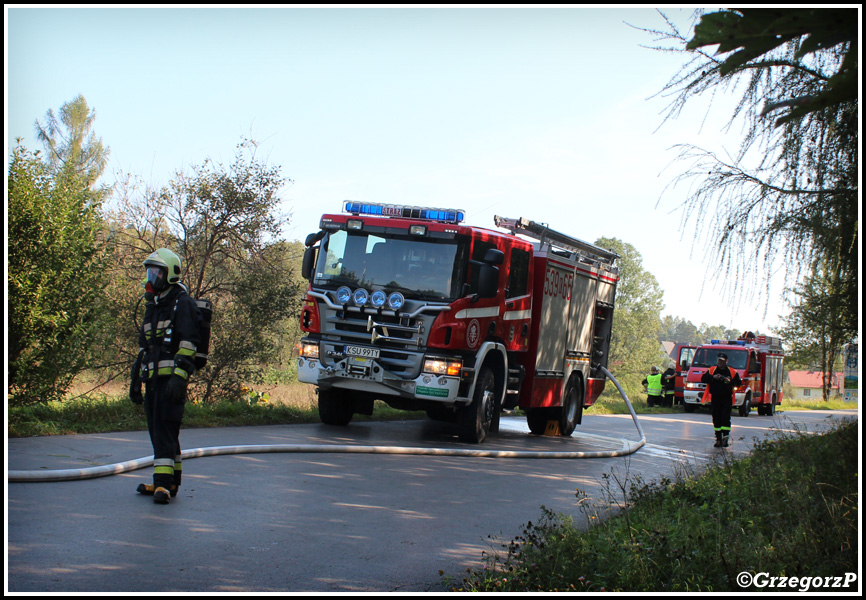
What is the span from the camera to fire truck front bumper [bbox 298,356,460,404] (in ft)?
36.4

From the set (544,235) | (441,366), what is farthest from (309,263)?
(544,235)

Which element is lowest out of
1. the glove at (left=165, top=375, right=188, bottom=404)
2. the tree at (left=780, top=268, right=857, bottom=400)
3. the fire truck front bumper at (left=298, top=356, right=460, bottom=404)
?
the glove at (left=165, top=375, right=188, bottom=404)

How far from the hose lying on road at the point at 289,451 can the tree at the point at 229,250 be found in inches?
306

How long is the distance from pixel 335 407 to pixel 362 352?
1.75 meters

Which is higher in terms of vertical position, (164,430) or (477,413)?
(477,413)

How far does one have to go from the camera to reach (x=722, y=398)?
15.1 m

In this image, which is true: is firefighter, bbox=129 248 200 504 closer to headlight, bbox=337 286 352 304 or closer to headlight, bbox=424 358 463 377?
headlight, bbox=337 286 352 304

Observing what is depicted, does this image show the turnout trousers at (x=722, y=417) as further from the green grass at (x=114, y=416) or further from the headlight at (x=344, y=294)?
the headlight at (x=344, y=294)

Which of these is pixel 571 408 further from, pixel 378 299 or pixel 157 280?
pixel 157 280

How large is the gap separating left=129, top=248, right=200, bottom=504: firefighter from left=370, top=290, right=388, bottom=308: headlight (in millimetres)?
4530

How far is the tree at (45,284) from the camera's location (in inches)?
480

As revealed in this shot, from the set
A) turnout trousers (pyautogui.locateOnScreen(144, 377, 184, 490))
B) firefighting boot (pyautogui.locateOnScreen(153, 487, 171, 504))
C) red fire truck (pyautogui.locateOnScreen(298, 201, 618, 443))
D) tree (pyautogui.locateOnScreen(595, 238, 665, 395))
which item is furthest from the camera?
tree (pyautogui.locateOnScreen(595, 238, 665, 395))

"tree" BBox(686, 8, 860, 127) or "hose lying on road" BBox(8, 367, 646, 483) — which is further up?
"tree" BBox(686, 8, 860, 127)

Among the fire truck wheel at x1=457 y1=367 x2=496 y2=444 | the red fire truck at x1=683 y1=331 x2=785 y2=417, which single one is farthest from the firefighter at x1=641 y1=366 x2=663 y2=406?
the fire truck wheel at x1=457 y1=367 x2=496 y2=444
